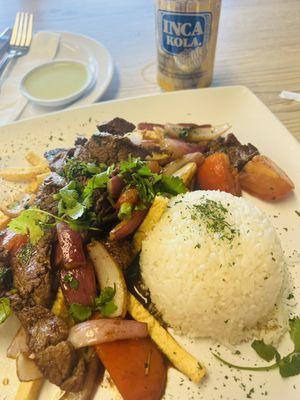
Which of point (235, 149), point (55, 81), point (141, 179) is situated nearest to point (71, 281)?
point (141, 179)

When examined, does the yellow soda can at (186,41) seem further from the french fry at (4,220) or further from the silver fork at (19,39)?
the french fry at (4,220)

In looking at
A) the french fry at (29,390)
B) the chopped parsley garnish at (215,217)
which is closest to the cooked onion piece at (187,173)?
the chopped parsley garnish at (215,217)

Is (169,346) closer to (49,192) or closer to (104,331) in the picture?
(104,331)

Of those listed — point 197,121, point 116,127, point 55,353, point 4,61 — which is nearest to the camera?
point 55,353

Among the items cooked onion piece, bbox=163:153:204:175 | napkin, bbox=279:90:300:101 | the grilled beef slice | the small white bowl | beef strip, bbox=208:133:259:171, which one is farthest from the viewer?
napkin, bbox=279:90:300:101

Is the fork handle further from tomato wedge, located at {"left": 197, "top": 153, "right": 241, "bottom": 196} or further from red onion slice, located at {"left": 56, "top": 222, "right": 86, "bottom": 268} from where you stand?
red onion slice, located at {"left": 56, "top": 222, "right": 86, "bottom": 268}

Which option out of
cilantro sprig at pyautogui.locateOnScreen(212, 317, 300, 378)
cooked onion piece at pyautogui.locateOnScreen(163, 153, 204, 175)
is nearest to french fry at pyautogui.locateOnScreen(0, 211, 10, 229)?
cooked onion piece at pyautogui.locateOnScreen(163, 153, 204, 175)
